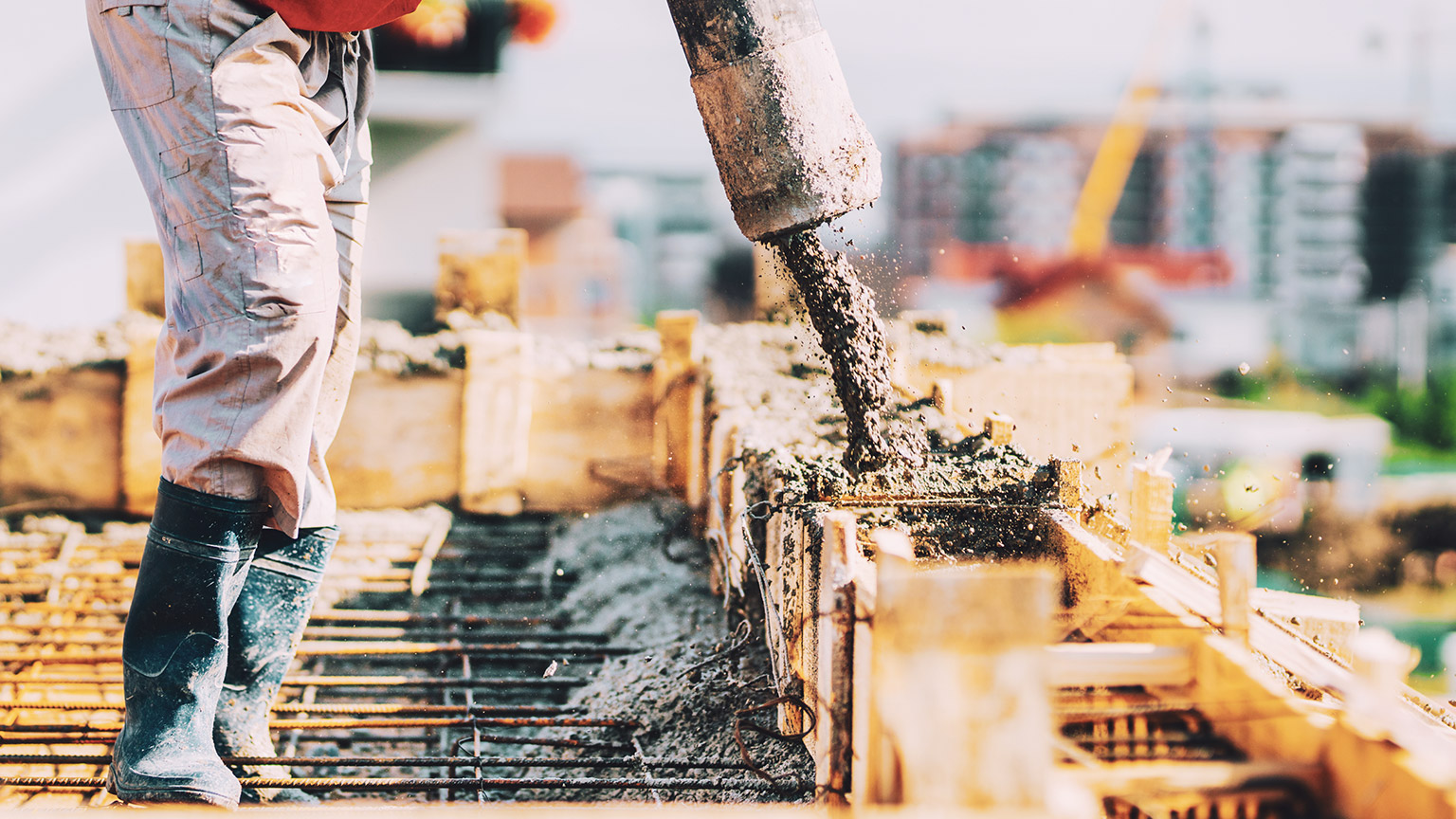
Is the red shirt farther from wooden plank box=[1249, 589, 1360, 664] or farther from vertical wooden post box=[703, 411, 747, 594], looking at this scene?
wooden plank box=[1249, 589, 1360, 664]

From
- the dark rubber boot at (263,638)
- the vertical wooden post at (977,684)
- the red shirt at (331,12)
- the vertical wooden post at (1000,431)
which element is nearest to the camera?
the vertical wooden post at (977,684)

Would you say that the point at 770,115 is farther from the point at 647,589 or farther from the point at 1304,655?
the point at 647,589

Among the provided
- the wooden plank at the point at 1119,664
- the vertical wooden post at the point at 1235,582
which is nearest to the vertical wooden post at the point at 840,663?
the wooden plank at the point at 1119,664

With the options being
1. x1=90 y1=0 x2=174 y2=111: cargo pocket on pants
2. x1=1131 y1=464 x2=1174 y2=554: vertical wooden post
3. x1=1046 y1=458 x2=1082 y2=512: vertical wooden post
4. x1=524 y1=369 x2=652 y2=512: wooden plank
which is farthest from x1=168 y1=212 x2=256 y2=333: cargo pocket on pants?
x1=524 y1=369 x2=652 y2=512: wooden plank

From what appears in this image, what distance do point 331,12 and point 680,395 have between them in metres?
4.12

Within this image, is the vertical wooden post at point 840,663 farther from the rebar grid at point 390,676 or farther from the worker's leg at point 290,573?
the worker's leg at point 290,573

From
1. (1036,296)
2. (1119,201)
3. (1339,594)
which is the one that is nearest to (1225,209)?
(1119,201)

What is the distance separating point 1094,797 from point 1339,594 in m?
37.9

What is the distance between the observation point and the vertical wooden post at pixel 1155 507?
9.48 feet

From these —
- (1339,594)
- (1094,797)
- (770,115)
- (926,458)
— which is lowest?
(1339,594)

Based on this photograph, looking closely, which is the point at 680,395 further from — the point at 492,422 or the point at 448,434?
the point at 448,434

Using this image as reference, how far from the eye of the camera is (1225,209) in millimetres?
71500

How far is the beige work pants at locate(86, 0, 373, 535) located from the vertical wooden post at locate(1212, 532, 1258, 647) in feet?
6.05

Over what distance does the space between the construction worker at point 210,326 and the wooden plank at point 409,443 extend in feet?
14.1
